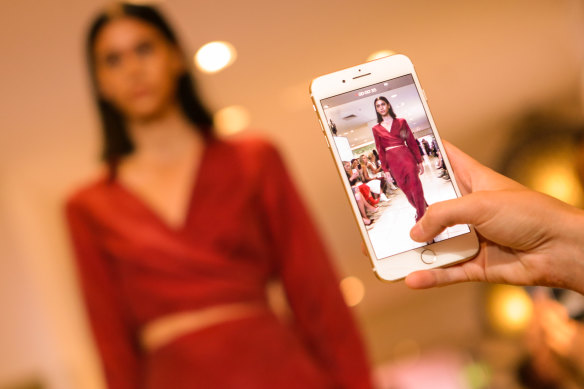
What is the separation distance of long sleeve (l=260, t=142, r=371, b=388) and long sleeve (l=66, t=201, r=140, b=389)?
0.53 ft

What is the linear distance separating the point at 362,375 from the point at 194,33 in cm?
41

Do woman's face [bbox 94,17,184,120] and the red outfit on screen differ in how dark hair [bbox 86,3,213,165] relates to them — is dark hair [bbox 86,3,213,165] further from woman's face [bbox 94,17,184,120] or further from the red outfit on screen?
the red outfit on screen

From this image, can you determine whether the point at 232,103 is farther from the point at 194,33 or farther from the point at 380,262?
the point at 380,262

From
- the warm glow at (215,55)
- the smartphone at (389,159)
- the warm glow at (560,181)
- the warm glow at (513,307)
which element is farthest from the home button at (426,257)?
the warm glow at (215,55)

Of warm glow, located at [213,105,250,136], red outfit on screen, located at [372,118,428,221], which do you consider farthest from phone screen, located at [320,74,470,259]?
warm glow, located at [213,105,250,136]

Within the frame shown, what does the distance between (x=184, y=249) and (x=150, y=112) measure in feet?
0.42

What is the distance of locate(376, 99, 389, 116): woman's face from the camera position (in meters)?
0.30

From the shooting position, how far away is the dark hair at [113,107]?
489mm

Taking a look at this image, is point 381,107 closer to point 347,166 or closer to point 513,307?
point 347,166

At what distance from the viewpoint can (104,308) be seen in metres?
0.51

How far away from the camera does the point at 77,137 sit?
789 mm

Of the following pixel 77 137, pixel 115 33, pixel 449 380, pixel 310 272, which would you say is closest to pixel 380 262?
pixel 310 272

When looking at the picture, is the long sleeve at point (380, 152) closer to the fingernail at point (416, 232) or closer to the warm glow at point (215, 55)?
the fingernail at point (416, 232)

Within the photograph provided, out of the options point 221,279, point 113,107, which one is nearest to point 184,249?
point 221,279
